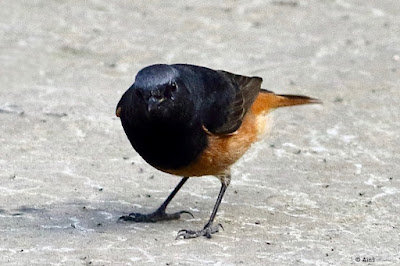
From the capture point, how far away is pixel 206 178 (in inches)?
335

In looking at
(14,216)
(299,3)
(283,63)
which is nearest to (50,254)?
(14,216)

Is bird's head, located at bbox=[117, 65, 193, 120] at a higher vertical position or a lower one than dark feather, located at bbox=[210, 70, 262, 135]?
higher

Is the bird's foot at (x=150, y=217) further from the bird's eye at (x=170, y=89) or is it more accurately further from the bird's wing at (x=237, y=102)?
the bird's eye at (x=170, y=89)

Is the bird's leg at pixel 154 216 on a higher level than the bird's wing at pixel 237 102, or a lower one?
lower

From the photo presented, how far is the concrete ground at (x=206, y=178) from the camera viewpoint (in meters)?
6.90

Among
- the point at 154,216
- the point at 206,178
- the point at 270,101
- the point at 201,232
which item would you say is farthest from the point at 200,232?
the point at 270,101

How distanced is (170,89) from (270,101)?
1.84 metres

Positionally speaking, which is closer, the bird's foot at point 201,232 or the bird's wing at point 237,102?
the bird's foot at point 201,232

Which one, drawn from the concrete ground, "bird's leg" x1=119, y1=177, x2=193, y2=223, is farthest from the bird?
the concrete ground

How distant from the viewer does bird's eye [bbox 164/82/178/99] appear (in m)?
6.52

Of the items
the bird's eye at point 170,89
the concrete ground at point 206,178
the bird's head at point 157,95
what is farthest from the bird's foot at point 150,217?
the bird's eye at point 170,89

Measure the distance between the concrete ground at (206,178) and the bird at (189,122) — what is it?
416mm

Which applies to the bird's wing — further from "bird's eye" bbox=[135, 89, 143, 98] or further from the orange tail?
"bird's eye" bbox=[135, 89, 143, 98]

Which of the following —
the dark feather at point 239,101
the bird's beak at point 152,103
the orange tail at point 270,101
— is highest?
the bird's beak at point 152,103
